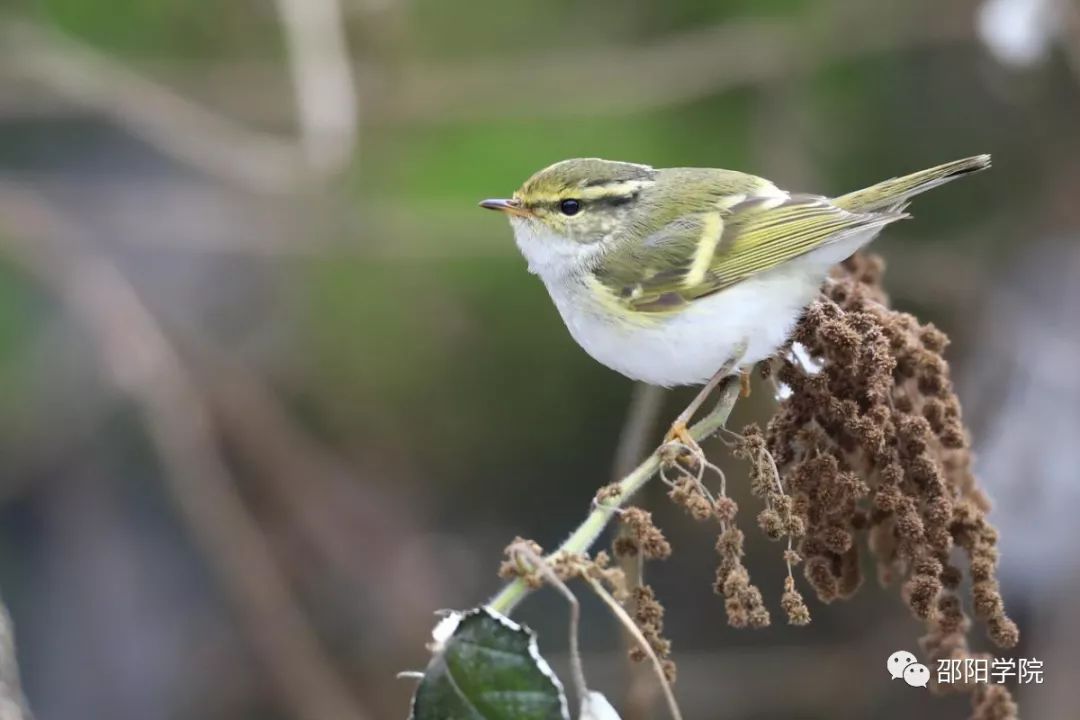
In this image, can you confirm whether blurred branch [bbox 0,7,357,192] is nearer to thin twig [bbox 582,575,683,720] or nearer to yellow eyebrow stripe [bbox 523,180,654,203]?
yellow eyebrow stripe [bbox 523,180,654,203]

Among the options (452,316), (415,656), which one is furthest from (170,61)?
(415,656)

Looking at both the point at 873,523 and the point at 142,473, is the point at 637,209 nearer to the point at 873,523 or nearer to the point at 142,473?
the point at 873,523

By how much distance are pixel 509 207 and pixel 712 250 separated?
1.75ft

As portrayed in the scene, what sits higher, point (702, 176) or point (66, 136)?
point (66, 136)

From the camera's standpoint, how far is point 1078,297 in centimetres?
476

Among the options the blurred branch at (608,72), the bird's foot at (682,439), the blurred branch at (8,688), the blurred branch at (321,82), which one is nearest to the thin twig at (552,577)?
the bird's foot at (682,439)

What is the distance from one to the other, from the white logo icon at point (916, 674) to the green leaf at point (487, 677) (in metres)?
1.43

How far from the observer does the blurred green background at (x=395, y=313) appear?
4.73 metres

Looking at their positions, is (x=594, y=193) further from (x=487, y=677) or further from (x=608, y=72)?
(x=608, y=72)

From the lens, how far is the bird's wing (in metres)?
2.58

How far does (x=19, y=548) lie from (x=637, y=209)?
372 cm

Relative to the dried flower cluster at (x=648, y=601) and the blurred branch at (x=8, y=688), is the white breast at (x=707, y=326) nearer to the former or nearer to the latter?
the dried flower cluster at (x=648, y=601)

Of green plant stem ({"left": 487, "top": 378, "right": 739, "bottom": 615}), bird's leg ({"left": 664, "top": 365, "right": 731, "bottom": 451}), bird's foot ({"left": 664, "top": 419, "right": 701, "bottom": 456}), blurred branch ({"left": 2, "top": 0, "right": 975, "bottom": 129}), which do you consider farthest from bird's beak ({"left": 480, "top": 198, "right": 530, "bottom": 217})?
blurred branch ({"left": 2, "top": 0, "right": 975, "bottom": 129})

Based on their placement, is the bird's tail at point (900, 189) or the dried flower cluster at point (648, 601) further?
the bird's tail at point (900, 189)
